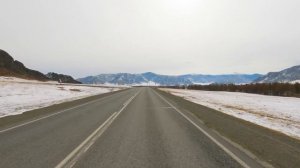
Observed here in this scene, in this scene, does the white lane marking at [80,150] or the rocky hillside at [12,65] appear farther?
the rocky hillside at [12,65]

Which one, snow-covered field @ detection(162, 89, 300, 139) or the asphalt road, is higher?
the asphalt road

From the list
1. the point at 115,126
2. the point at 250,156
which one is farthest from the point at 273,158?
the point at 115,126

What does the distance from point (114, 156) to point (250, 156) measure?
11.1 ft

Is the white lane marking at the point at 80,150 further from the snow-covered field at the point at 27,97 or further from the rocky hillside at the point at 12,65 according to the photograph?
the rocky hillside at the point at 12,65

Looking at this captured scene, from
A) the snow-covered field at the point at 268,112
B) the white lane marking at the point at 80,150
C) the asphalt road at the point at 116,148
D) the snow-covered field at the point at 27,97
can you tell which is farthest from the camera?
the snow-covered field at the point at 27,97

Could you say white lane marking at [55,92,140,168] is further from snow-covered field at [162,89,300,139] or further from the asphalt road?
snow-covered field at [162,89,300,139]

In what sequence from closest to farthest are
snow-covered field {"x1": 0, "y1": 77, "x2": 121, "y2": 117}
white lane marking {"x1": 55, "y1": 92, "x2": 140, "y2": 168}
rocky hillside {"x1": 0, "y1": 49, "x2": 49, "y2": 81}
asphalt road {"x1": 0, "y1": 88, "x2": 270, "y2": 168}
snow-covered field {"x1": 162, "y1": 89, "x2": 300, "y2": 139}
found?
white lane marking {"x1": 55, "y1": 92, "x2": 140, "y2": 168}
asphalt road {"x1": 0, "y1": 88, "x2": 270, "y2": 168}
snow-covered field {"x1": 162, "y1": 89, "x2": 300, "y2": 139}
snow-covered field {"x1": 0, "y1": 77, "x2": 121, "y2": 117}
rocky hillside {"x1": 0, "y1": 49, "x2": 49, "y2": 81}

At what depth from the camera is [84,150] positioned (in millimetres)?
7945

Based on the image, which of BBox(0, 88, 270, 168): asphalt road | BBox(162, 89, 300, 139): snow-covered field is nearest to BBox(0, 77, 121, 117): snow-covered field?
BBox(0, 88, 270, 168): asphalt road

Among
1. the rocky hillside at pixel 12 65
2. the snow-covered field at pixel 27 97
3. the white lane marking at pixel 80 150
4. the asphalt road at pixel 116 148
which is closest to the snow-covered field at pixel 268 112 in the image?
the asphalt road at pixel 116 148

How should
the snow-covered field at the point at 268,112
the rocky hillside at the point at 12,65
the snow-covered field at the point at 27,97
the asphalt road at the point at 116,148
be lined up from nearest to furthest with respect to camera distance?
the asphalt road at the point at 116,148, the snow-covered field at the point at 268,112, the snow-covered field at the point at 27,97, the rocky hillside at the point at 12,65

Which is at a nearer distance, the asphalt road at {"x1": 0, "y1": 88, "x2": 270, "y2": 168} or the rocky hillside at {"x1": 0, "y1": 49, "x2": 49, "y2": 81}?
the asphalt road at {"x1": 0, "y1": 88, "x2": 270, "y2": 168}

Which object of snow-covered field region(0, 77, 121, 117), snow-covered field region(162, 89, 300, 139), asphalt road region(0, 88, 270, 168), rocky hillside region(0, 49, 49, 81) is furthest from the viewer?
rocky hillside region(0, 49, 49, 81)

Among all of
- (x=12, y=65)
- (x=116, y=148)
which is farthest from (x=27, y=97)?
(x=12, y=65)
